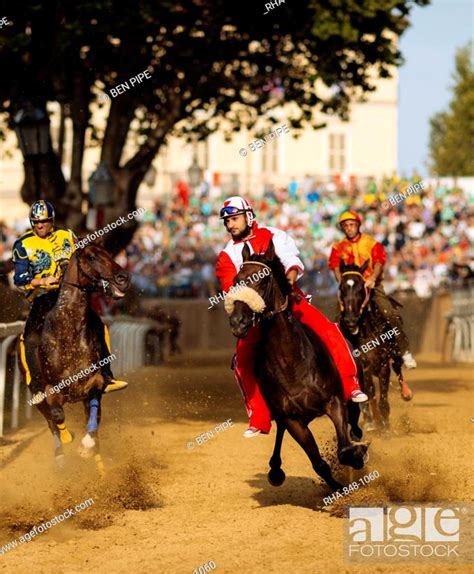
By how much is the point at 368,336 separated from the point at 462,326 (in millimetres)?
15074

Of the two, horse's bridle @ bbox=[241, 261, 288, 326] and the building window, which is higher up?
the building window

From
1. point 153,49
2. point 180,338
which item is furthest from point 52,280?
point 180,338

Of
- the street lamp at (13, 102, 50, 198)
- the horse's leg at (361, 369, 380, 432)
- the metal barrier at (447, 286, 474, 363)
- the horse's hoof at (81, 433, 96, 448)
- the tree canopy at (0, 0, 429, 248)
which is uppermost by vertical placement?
the tree canopy at (0, 0, 429, 248)

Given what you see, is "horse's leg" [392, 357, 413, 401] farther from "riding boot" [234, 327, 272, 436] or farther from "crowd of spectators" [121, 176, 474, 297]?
"crowd of spectators" [121, 176, 474, 297]

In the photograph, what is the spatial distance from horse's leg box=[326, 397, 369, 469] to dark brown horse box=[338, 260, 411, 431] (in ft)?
13.3

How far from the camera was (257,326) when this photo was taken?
10344 millimetres

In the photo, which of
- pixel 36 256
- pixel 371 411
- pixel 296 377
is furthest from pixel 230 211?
pixel 371 411

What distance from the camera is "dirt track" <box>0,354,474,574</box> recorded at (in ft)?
29.1

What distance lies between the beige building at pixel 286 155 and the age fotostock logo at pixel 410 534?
2034 inches

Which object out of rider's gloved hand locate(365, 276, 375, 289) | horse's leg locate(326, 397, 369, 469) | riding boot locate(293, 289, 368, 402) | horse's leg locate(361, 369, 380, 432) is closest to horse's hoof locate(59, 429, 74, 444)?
riding boot locate(293, 289, 368, 402)

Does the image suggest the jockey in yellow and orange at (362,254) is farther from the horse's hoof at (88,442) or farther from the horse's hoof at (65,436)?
the horse's hoof at (88,442)

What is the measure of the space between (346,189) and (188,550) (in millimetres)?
38368

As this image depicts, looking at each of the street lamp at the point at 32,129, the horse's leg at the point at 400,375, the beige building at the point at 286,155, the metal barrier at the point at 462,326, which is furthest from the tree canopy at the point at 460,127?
the horse's leg at the point at 400,375

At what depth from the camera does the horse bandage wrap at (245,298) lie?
9344 mm
